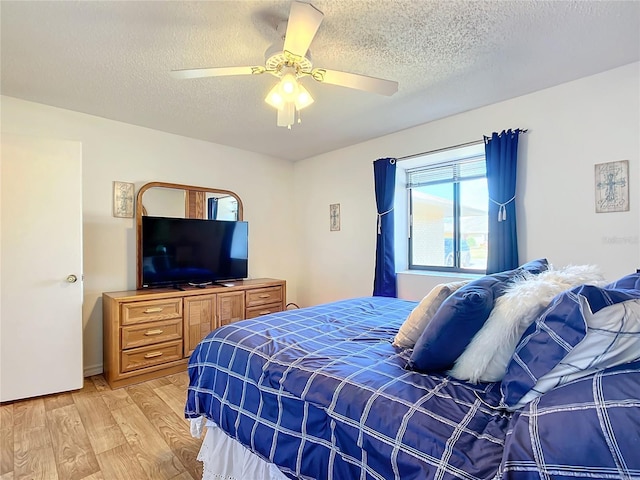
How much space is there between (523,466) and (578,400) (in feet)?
0.69

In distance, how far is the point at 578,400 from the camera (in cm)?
78

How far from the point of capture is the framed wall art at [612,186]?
2.26 meters

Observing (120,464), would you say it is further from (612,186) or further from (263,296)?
(612,186)

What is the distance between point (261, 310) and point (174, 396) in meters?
1.31

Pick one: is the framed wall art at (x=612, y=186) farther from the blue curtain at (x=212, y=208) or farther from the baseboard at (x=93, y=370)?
the baseboard at (x=93, y=370)

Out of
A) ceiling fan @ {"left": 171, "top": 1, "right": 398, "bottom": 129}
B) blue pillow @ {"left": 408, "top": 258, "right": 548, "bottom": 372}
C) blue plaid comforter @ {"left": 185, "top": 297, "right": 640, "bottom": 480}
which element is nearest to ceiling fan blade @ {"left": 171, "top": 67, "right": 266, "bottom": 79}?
ceiling fan @ {"left": 171, "top": 1, "right": 398, "bottom": 129}

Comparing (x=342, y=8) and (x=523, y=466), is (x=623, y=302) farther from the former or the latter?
(x=342, y=8)

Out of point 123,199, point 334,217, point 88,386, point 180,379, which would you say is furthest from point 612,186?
point 88,386

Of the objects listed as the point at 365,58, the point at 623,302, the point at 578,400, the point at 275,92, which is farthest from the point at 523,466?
the point at 365,58

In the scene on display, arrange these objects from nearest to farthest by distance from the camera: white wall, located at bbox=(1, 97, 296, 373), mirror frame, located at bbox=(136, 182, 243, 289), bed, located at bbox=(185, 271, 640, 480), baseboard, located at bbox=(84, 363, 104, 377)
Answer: bed, located at bbox=(185, 271, 640, 480) → white wall, located at bbox=(1, 97, 296, 373) → baseboard, located at bbox=(84, 363, 104, 377) → mirror frame, located at bbox=(136, 182, 243, 289)

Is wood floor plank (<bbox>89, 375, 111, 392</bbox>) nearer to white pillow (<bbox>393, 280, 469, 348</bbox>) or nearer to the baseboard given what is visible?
Result: the baseboard

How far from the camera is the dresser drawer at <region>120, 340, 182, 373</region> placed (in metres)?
2.83

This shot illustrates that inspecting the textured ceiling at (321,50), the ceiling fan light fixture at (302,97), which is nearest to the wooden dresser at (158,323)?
the textured ceiling at (321,50)

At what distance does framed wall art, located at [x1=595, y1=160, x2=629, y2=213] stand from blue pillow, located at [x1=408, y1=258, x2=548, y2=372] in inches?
69.8
